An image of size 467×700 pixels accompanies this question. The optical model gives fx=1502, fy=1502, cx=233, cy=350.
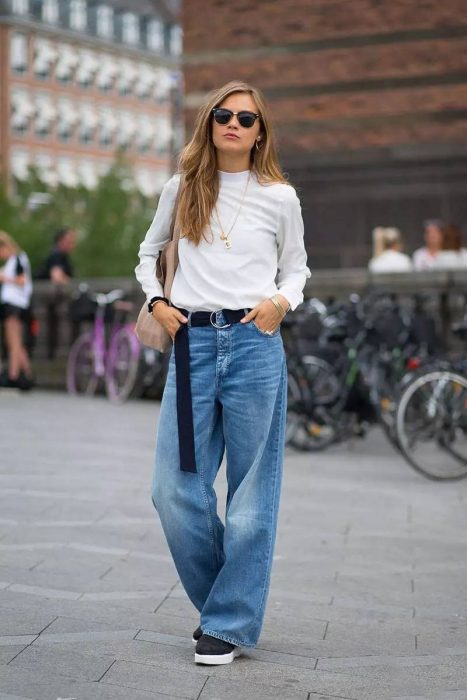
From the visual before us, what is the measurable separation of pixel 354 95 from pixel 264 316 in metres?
12.9

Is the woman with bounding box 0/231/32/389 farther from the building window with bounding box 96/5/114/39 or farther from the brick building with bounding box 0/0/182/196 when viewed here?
the building window with bounding box 96/5/114/39

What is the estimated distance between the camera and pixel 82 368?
16.4 meters

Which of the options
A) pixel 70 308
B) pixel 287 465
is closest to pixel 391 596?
pixel 287 465

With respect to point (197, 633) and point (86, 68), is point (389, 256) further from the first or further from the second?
point (86, 68)

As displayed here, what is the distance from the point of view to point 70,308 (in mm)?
16125

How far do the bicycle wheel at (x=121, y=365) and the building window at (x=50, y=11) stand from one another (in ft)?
273

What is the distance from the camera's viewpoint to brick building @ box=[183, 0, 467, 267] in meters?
16.7

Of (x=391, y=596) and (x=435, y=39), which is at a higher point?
(x=435, y=39)

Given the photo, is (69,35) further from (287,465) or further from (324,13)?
(287,465)

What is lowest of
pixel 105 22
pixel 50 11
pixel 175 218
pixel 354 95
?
pixel 175 218

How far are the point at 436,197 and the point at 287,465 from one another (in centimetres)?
734

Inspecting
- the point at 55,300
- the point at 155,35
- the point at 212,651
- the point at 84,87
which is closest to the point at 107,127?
the point at 84,87

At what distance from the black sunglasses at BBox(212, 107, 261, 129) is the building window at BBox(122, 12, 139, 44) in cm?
10020

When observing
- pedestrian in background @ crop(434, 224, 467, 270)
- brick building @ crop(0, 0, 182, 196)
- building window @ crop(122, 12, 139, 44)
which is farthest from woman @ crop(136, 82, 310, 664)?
building window @ crop(122, 12, 139, 44)
